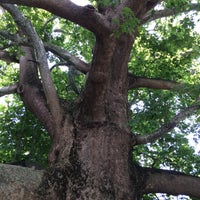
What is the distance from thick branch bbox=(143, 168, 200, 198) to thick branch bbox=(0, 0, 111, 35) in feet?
8.49

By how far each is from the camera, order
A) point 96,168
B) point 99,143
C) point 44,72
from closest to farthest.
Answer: point 96,168 < point 99,143 < point 44,72

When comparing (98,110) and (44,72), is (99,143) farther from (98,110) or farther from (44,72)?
(44,72)

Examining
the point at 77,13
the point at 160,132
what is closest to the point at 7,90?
the point at 77,13

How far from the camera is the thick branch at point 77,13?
4422mm

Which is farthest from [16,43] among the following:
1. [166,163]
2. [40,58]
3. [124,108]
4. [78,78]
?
[166,163]

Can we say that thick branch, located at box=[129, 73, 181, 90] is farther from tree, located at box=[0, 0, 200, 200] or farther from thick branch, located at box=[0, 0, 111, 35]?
thick branch, located at box=[0, 0, 111, 35]

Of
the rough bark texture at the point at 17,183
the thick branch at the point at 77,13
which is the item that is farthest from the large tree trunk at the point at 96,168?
the thick branch at the point at 77,13

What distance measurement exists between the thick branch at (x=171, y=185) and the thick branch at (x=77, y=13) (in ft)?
8.49

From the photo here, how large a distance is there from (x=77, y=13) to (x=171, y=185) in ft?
10.4

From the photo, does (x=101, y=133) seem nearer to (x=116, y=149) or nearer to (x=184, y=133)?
Result: (x=116, y=149)

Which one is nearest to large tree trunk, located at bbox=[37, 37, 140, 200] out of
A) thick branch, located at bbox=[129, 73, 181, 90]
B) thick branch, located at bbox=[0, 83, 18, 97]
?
thick branch, located at bbox=[129, 73, 181, 90]

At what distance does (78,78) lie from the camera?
1037cm

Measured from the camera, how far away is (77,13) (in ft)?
15.2

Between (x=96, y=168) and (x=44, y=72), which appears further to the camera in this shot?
(x=44, y=72)
